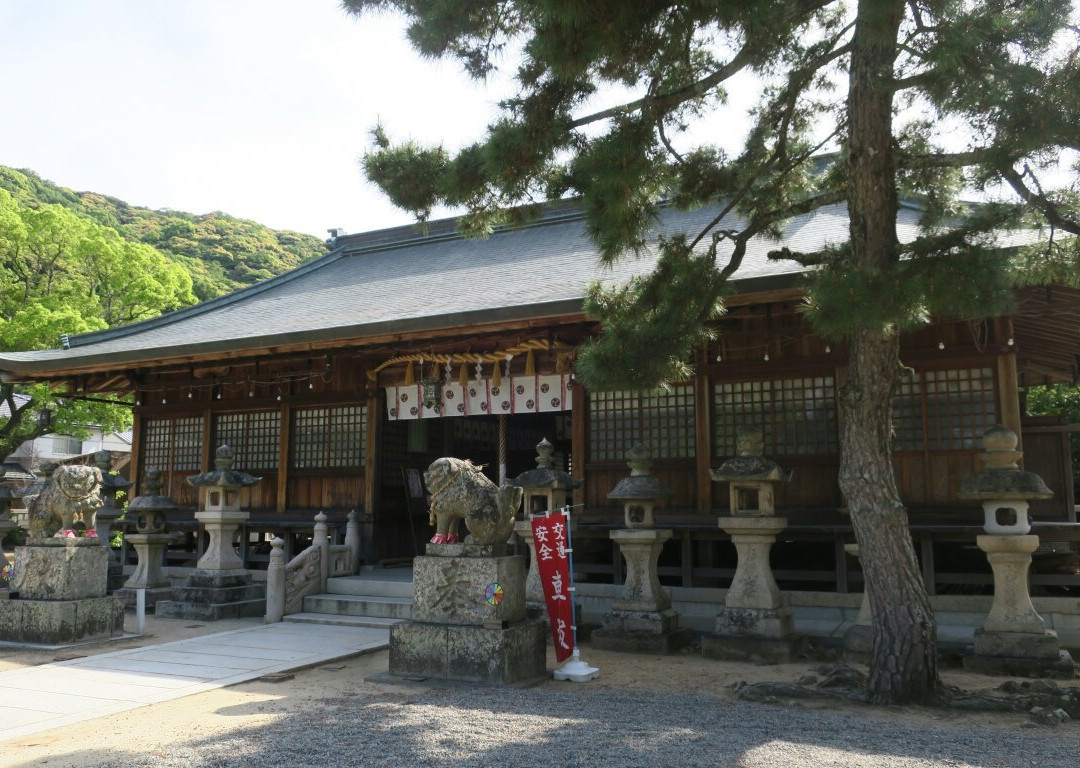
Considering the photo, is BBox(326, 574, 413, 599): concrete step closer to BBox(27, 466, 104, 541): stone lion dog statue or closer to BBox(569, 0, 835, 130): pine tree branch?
BBox(27, 466, 104, 541): stone lion dog statue

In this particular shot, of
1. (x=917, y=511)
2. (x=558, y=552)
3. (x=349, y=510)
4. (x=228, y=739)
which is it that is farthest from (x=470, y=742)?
(x=349, y=510)

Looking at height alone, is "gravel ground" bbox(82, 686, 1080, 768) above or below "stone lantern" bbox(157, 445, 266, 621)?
below

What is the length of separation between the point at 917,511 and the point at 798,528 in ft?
4.17

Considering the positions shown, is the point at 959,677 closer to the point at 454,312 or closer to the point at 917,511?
the point at 917,511

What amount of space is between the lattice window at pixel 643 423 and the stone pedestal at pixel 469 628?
12.0 ft

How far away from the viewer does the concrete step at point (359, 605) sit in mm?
10367

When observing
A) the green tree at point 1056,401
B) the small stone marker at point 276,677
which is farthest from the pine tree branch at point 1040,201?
the green tree at point 1056,401

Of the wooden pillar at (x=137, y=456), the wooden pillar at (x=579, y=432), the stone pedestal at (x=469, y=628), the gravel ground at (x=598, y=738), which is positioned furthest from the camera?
the wooden pillar at (x=137, y=456)

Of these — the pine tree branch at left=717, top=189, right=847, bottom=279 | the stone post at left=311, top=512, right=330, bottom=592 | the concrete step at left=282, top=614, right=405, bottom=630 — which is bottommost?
the concrete step at left=282, top=614, right=405, bottom=630

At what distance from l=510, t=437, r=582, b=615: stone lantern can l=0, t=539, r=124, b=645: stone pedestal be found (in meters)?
4.71

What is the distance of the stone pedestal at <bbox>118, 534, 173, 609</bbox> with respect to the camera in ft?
40.1

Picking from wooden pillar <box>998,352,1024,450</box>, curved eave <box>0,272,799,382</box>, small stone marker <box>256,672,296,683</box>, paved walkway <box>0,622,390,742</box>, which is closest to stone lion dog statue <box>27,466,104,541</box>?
paved walkway <box>0,622,390,742</box>

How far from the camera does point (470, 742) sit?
5070mm

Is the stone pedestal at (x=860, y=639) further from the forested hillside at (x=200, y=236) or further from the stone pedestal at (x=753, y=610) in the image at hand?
the forested hillside at (x=200, y=236)
